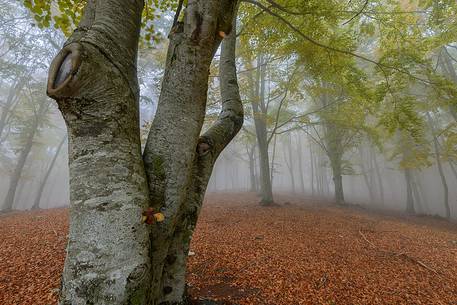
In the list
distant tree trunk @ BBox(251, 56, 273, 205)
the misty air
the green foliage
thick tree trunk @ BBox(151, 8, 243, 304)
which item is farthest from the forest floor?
distant tree trunk @ BBox(251, 56, 273, 205)

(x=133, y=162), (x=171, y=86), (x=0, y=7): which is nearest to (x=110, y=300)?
(x=133, y=162)

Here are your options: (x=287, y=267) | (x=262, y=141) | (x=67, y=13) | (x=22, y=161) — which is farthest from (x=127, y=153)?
(x=22, y=161)

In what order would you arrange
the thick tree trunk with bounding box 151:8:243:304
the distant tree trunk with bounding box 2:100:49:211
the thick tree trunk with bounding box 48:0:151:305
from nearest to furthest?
the thick tree trunk with bounding box 48:0:151:305
the thick tree trunk with bounding box 151:8:243:304
the distant tree trunk with bounding box 2:100:49:211

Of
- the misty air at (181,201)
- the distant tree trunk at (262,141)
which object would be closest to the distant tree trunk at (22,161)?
the misty air at (181,201)

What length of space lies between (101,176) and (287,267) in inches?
119

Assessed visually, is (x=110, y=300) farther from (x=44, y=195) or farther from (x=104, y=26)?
(x=44, y=195)

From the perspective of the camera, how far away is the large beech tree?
1.18m

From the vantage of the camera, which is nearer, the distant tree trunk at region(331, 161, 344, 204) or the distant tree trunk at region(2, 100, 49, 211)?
the distant tree trunk at region(2, 100, 49, 211)

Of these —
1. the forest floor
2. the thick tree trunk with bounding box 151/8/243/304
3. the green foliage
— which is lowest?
the forest floor

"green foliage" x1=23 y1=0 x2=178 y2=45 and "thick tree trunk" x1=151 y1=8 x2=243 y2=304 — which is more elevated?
"green foliage" x1=23 y1=0 x2=178 y2=45

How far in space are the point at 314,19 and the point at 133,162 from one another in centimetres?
540

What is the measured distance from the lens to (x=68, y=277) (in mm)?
1172

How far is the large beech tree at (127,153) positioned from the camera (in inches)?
46.5

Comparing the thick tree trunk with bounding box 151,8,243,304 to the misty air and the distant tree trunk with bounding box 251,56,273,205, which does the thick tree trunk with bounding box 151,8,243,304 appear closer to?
the misty air
